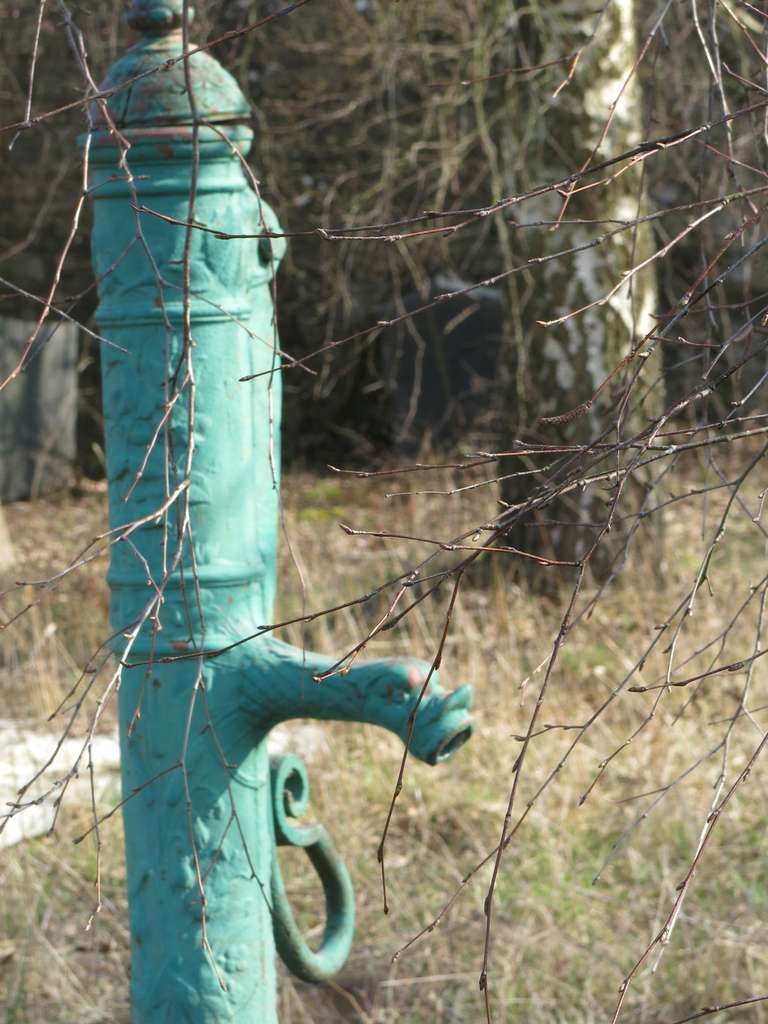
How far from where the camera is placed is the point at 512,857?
9.65 ft

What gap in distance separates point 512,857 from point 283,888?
133cm

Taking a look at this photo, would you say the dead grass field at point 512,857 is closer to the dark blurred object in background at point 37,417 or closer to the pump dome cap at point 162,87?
the pump dome cap at point 162,87

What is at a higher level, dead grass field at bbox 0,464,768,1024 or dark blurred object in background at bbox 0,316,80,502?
dark blurred object in background at bbox 0,316,80,502

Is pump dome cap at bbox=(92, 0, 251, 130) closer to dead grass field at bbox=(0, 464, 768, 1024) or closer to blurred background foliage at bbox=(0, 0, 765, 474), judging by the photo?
dead grass field at bbox=(0, 464, 768, 1024)

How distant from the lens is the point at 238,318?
1513 millimetres

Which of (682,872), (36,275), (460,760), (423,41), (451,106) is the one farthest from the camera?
(36,275)

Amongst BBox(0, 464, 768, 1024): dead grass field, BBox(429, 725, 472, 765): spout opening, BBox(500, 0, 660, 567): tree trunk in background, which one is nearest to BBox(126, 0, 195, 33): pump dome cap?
BBox(0, 464, 768, 1024): dead grass field

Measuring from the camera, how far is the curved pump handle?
1.65 m

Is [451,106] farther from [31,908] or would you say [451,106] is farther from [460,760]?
[31,908]

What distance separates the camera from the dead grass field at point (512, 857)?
2.43 m

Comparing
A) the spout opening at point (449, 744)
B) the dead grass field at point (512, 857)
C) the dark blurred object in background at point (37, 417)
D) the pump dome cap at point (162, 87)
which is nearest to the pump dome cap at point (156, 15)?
the pump dome cap at point (162, 87)

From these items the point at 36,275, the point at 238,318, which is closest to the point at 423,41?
the point at 36,275

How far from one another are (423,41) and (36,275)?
3452 millimetres

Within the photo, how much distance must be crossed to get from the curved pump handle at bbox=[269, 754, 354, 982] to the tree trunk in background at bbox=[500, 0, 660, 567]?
342 cm
